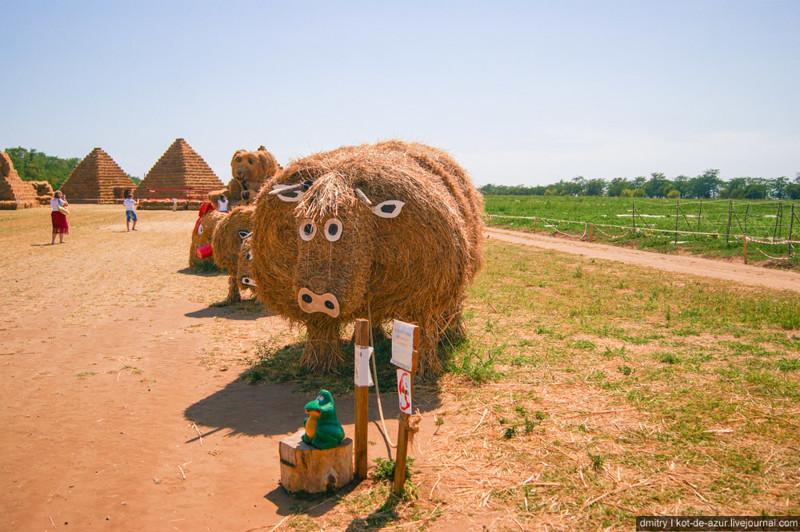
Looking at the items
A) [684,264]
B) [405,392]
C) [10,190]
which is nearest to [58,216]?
[10,190]

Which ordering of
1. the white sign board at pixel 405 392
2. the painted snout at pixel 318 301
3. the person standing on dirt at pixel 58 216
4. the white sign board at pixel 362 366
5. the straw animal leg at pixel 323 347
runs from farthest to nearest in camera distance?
the person standing on dirt at pixel 58 216, the straw animal leg at pixel 323 347, the painted snout at pixel 318 301, the white sign board at pixel 362 366, the white sign board at pixel 405 392

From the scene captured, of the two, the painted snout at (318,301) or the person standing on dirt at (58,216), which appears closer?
the painted snout at (318,301)

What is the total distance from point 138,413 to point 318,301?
2465mm

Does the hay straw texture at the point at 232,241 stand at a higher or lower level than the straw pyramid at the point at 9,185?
lower

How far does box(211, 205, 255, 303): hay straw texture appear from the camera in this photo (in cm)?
1148

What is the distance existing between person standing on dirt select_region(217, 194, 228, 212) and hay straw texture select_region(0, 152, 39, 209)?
82.4ft

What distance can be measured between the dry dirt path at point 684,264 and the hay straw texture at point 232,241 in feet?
41.2

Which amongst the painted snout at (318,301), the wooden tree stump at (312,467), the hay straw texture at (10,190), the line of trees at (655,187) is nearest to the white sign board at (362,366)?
the wooden tree stump at (312,467)

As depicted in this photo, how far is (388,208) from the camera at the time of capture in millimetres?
6402

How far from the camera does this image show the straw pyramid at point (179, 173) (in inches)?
1575

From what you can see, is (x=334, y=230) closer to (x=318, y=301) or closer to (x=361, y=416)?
(x=318, y=301)

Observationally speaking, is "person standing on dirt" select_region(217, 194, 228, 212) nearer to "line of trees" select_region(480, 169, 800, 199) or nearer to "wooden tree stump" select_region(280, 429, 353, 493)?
"wooden tree stump" select_region(280, 429, 353, 493)

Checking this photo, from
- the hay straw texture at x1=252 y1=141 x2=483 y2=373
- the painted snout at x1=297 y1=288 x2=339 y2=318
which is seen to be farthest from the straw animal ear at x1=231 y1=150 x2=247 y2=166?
the painted snout at x1=297 y1=288 x2=339 y2=318

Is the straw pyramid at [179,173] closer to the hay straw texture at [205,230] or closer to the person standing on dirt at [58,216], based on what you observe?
the person standing on dirt at [58,216]
